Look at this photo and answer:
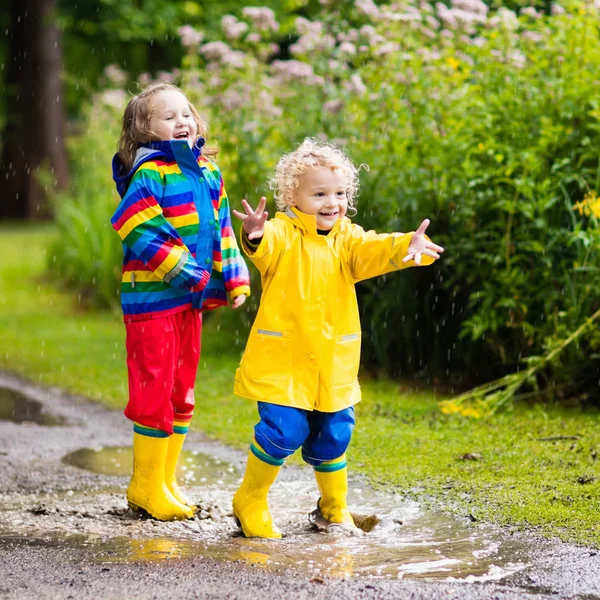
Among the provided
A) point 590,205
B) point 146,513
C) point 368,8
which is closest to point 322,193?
point 146,513

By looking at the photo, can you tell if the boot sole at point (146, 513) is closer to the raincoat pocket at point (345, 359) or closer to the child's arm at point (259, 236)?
the raincoat pocket at point (345, 359)

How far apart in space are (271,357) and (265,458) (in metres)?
0.40

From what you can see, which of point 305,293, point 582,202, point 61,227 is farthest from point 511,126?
point 61,227

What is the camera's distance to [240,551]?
12.1ft

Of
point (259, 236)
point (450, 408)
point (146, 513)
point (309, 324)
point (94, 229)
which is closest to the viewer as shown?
point (259, 236)

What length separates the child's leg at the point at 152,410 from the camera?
13.4 ft

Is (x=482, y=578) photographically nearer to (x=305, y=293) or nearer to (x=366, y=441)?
(x=305, y=293)

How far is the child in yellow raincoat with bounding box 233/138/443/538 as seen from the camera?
3867mm

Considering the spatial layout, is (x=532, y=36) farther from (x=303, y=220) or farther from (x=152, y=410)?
(x=152, y=410)

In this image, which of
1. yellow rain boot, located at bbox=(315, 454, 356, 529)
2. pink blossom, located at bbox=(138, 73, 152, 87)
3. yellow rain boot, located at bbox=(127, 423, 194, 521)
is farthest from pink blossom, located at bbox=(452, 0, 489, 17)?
yellow rain boot, located at bbox=(127, 423, 194, 521)

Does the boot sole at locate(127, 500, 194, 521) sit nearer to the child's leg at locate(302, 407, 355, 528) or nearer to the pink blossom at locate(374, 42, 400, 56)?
the child's leg at locate(302, 407, 355, 528)

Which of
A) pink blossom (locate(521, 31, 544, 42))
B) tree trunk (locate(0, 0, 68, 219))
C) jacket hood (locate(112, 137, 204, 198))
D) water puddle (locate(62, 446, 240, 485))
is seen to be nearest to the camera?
jacket hood (locate(112, 137, 204, 198))

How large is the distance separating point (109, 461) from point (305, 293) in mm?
2055

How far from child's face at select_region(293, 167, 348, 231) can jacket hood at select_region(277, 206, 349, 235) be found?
21 millimetres
